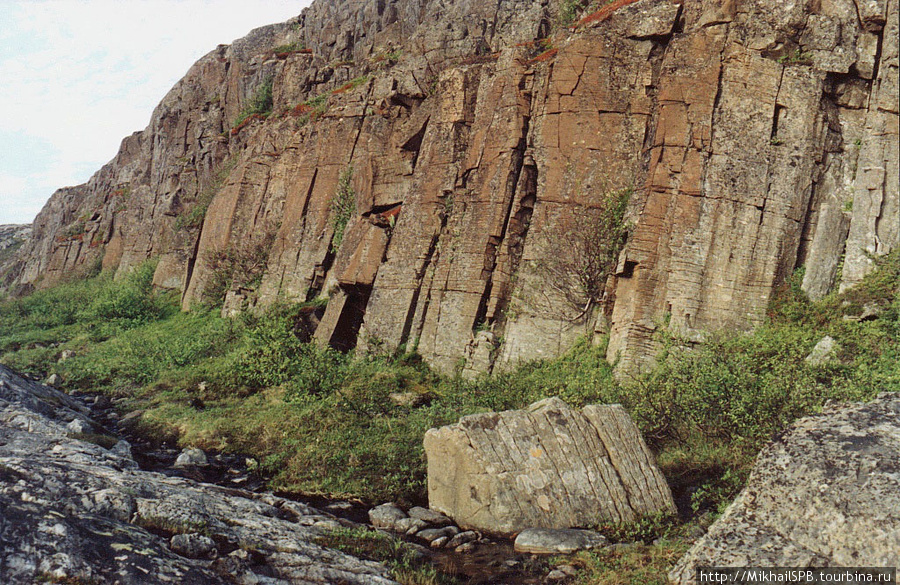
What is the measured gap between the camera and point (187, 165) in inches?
1586

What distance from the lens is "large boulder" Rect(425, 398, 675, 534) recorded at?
392 inches

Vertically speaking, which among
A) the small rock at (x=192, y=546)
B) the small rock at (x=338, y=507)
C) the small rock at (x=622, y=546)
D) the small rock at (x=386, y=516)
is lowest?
the small rock at (x=338, y=507)

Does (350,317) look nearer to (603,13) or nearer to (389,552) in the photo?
(603,13)

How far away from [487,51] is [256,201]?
1270 centimetres

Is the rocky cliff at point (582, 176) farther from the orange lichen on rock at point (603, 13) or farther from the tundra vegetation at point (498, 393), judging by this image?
the tundra vegetation at point (498, 393)

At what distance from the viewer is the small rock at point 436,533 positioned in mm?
9898

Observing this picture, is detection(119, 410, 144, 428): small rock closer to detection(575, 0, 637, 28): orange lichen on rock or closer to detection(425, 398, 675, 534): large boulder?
detection(425, 398, 675, 534): large boulder

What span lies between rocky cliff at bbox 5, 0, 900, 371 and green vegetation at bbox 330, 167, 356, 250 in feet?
0.38

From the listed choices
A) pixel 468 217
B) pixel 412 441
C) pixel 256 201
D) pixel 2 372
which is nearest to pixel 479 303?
pixel 468 217

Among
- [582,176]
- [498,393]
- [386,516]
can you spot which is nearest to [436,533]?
[386,516]

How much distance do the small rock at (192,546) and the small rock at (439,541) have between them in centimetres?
323

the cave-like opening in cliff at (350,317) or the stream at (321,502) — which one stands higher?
the cave-like opening in cliff at (350,317)

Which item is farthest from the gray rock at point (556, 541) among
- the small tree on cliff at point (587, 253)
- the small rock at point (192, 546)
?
the small tree on cliff at point (587, 253)

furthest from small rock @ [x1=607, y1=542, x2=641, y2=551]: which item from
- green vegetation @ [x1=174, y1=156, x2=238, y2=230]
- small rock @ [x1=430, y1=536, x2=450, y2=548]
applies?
green vegetation @ [x1=174, y1=156, x2=238, y2=230]
